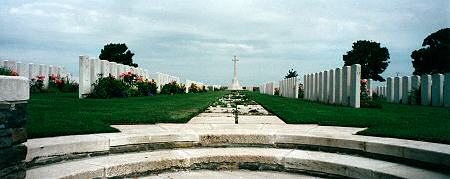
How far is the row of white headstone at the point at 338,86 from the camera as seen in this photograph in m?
9.89

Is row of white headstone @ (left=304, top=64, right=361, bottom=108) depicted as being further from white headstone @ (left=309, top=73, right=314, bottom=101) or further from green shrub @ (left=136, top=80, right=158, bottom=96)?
green shrub @ (left=136, top=80, right=158, bottom=96)

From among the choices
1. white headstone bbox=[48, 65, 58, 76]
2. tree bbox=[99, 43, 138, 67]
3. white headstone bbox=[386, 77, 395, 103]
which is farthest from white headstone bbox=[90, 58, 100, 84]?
tree bbox=[99, 43, 138, 67]

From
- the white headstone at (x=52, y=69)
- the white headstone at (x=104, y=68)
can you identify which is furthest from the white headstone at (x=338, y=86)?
the white headstone at (x=52, y=69)

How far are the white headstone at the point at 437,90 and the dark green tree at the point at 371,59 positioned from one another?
143 feet

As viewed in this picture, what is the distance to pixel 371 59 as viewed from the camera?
5359 cm

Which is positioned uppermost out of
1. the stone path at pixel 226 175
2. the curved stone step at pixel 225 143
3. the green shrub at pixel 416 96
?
the green shrub at pixel 416 96

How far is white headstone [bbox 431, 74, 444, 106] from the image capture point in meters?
11.6

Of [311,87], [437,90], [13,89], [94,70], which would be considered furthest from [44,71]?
[437,90]

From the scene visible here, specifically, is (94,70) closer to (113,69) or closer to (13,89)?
(113,69)

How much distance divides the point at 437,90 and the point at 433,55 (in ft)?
Answer: 115

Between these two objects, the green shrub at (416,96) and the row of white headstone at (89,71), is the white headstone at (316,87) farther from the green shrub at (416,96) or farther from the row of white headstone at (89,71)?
the row of white headstone at (89,71)

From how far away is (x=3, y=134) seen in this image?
2.32m

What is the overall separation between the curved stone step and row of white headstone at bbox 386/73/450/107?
922cm

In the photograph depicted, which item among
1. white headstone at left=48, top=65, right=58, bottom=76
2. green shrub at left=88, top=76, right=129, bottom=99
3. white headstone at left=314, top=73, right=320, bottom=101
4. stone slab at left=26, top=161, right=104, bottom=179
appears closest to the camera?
stone slab at left=26, top=161, right=104, bottom=179
